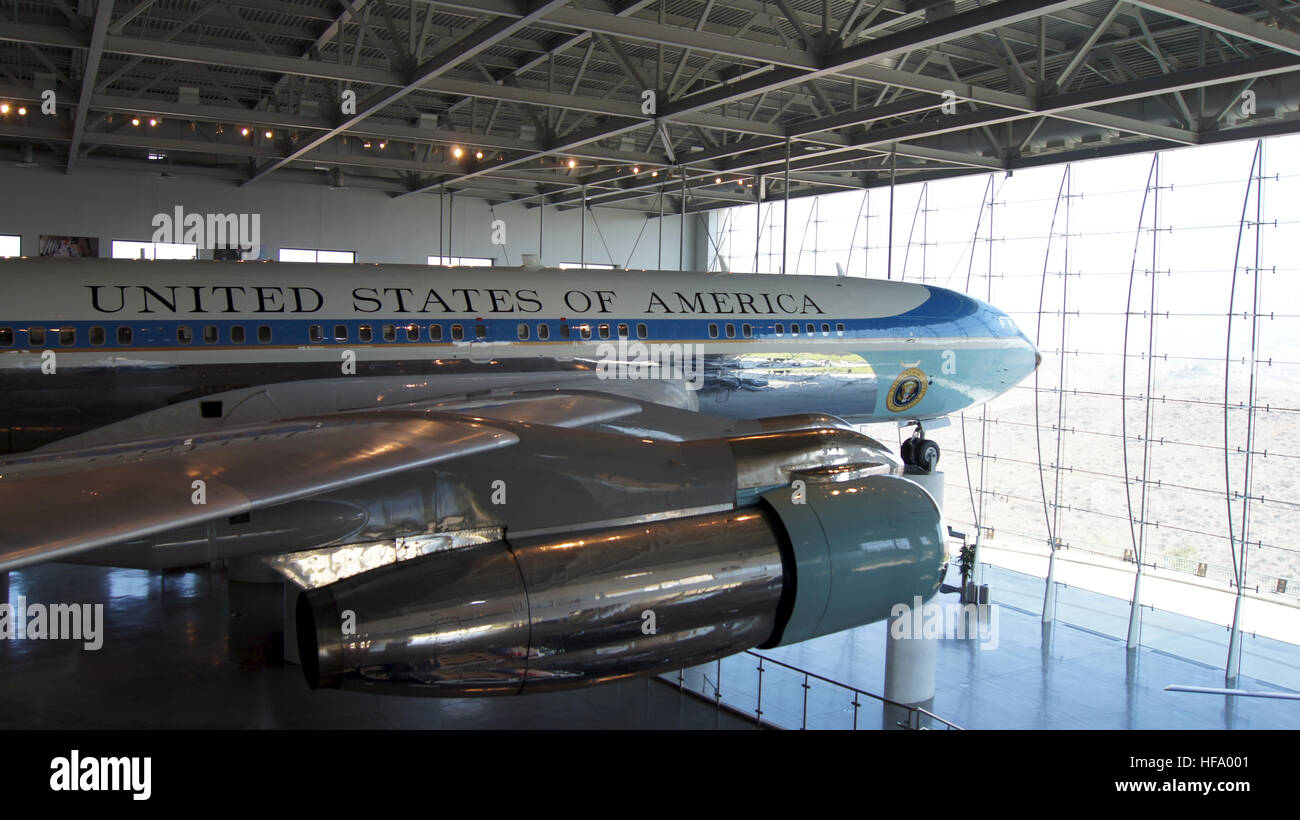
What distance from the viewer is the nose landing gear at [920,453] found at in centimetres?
1466

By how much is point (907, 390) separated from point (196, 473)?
40.1 ft

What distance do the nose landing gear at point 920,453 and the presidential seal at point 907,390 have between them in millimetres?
631

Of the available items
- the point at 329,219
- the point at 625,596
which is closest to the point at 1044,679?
the point at 625,596

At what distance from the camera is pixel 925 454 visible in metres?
14.7

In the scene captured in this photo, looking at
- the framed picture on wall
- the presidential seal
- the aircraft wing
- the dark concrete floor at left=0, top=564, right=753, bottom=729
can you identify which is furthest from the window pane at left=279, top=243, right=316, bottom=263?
the aircraft wing

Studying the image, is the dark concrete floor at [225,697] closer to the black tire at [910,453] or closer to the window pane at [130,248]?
the black tire at [910,453]

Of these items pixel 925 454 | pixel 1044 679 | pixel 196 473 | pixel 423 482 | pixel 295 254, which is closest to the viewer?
pixel 196 473

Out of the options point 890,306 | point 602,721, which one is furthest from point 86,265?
point 890,306

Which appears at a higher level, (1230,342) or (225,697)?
(1230,342)

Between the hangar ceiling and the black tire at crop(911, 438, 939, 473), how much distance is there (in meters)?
5.45

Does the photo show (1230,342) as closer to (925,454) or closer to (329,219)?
(925,454)

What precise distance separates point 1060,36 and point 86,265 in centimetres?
1484

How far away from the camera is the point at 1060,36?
1495 centimetres

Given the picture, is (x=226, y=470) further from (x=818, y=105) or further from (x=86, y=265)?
(x=818, y=105)
